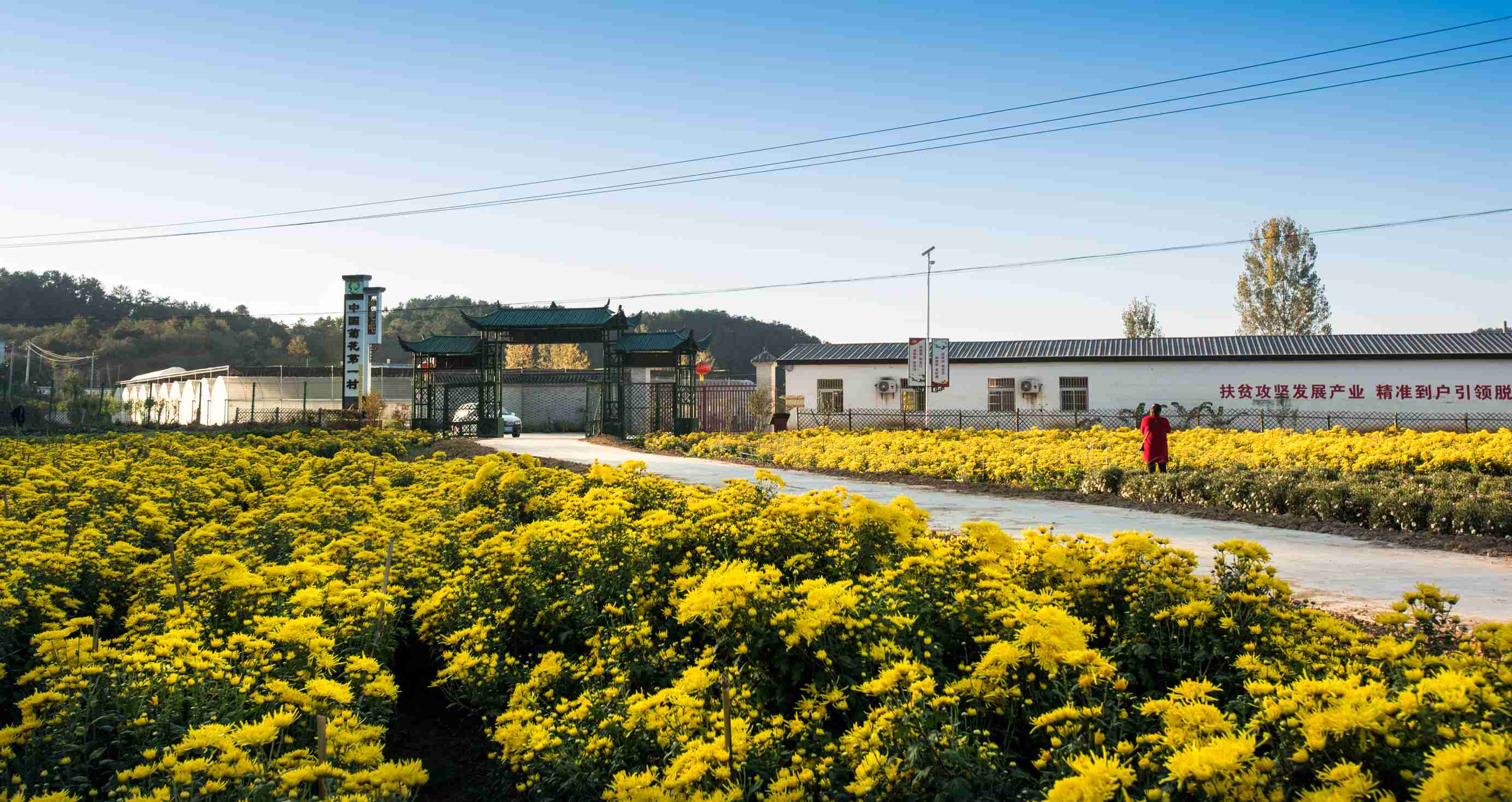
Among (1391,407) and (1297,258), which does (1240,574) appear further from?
(1297,258)

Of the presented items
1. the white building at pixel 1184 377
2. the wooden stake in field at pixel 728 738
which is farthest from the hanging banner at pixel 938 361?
the wooden stake in field at pixel 728 738

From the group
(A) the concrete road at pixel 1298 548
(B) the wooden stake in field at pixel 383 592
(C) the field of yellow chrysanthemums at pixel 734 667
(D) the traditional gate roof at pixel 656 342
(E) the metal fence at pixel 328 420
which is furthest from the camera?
(D) the traditional gate roof at pixel 656 342

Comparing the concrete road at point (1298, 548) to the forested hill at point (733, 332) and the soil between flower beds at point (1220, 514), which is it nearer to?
the soil between flower beds at point (1220, 514)

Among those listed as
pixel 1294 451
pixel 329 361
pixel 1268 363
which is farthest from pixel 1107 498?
pixel 329 361

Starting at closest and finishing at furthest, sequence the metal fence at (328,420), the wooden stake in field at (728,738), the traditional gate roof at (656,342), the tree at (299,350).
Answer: the wooden stake in field at (728,738), the metal fence at (328,420), the traditional gate roof at (656,342), the tree at (299,350)

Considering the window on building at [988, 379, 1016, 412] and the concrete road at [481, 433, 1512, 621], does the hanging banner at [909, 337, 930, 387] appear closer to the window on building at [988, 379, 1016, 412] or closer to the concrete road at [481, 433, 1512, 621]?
the window on building at [988, 379, 1016, 412]

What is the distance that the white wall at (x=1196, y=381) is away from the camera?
29.0m

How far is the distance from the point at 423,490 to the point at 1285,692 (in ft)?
22.7

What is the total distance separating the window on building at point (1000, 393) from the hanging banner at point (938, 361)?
2.42 meters

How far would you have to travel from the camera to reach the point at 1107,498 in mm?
12648

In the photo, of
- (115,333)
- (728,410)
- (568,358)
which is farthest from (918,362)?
(115,333)

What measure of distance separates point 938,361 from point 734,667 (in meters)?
28.3

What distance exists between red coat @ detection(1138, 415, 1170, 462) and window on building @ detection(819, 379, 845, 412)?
66.1 feet

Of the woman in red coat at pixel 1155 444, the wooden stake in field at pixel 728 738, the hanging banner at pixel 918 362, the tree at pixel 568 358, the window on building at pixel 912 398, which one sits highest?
the tree at pixel 568 358
